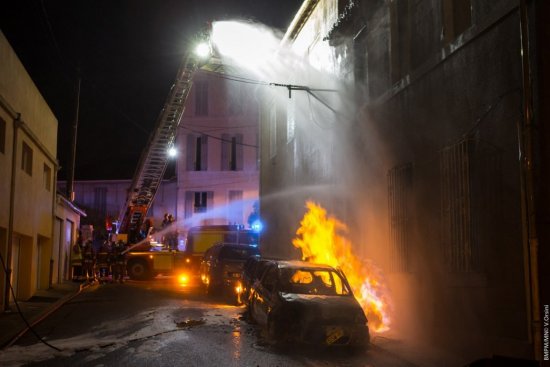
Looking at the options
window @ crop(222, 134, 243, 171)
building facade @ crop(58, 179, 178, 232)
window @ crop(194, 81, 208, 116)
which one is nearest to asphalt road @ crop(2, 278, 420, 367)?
window @ crop(222, 134, 243, 171)

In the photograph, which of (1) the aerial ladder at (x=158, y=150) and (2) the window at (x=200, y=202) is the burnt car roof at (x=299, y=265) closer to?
(1) the aerial ladder at (x=158, y=150)

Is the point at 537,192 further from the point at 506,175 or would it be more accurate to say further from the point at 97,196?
the point at 97,196

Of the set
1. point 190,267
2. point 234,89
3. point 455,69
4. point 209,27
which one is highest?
point 234,89

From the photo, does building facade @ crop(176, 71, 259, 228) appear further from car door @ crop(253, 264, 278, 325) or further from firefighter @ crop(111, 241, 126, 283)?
car door @ crop(253, 264, 278, 325)

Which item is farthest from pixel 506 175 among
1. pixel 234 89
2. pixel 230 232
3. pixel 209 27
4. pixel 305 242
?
pixel 234 89

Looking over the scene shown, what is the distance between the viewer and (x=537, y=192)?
7.64m

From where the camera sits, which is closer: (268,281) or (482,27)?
(482,27)

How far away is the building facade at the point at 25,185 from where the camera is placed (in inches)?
518

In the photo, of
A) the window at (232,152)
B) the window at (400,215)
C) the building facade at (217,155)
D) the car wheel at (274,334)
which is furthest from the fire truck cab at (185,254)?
the window at (232,152)

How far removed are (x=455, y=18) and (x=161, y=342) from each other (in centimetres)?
799

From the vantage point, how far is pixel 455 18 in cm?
1030

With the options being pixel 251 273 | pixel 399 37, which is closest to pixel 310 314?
pixel 251 273

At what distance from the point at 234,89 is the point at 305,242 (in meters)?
25.0

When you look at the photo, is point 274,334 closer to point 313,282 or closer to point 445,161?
point 313,282
